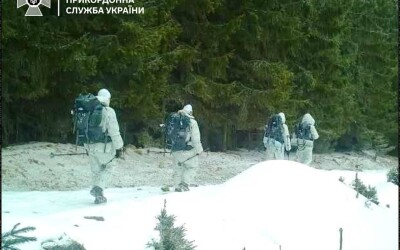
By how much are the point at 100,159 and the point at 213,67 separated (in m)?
11.1

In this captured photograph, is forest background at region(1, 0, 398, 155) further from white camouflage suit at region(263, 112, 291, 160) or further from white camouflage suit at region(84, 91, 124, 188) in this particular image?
white camouflage suit at region(263, 112, 291, 160)

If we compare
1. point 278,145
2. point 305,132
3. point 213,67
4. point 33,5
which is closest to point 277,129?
point 278,145

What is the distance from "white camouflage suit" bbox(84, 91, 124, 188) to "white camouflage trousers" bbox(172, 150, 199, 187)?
1.90 meters

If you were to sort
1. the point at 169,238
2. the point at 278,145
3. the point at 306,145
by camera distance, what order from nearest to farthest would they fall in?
the point at 169,238 → the point at 278,145 → the point at 306,145

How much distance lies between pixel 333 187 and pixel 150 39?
7.40 m

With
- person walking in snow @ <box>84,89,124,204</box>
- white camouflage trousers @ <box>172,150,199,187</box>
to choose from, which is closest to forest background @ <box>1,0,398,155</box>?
person walking in snow @ <box>84,89,124,204</box>

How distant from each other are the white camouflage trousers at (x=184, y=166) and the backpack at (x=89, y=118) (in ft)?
7.18

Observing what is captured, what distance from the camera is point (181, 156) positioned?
11.7 meters

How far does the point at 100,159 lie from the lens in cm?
1019

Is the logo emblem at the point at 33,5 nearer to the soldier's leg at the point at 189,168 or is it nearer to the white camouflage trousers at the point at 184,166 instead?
the white camouflage trousers at the point at 184,166

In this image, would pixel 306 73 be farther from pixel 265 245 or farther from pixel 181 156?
pixel 265 245

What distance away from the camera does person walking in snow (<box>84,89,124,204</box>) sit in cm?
1009

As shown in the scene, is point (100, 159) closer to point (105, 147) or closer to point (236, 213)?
point (105, 147)

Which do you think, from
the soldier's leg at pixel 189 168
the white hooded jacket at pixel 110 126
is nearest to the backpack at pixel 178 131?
the soldier's leg at pixel 189 168
